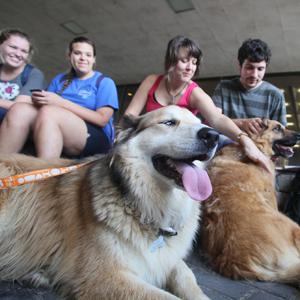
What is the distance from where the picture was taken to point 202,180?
1.50 meters

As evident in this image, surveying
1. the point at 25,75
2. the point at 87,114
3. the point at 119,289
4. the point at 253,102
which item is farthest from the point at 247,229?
the point at 25,75

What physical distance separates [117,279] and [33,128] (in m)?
1.39

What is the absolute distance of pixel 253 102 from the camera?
125 inches

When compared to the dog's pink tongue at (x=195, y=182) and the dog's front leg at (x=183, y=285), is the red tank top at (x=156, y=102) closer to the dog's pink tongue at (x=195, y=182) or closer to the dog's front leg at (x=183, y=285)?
the dog's pink tongue at (x=195, y=182)

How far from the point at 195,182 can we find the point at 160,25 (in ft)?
19.0

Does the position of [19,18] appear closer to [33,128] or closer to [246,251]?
[33,128]

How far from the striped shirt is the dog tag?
2.03m

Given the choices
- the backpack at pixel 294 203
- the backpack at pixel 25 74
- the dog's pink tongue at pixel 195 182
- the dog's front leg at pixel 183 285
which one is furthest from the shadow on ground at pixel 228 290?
the backpack at pixel 25 74

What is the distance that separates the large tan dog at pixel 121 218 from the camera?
1408mm

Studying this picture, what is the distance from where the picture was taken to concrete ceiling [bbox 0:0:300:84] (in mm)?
5836

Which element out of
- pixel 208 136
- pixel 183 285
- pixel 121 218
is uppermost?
pixel 208 136

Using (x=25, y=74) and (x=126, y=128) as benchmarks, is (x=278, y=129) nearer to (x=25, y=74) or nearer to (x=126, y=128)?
(x=126, y=128)

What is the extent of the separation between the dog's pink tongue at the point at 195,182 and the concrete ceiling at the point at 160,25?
496 cm

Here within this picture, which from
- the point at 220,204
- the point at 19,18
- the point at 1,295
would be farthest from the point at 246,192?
the point at 19,18
